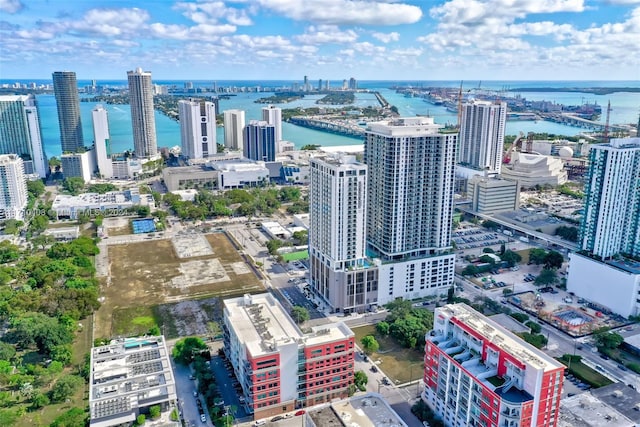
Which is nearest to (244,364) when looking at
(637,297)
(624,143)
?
(637,297)

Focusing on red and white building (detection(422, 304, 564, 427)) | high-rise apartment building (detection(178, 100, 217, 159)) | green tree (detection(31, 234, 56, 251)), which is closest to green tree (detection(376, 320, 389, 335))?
red and white building (detection(422, 304, 564, 427))

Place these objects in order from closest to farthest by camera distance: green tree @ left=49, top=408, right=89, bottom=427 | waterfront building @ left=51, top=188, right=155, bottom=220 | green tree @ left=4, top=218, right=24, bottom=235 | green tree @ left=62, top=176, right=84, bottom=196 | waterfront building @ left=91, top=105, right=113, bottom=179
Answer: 1. green tree @ left=49, top=408, right=89, bottom=427
2. green tree @ left=4, top=218, right=24, bottom=235
3. waterfront building @ left=51, top=188, right=155, bottom=220
4. green tree @ left=62, top=176, right=84, bottom=196
5. waterfront building @ left=91, top=105, right=113, bottom=179

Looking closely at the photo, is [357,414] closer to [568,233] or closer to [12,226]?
[568,233]

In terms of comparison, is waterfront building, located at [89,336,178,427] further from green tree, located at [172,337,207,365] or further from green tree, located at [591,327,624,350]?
green tree, located at [591,327,624,350]

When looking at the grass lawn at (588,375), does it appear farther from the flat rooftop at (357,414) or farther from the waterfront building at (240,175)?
the waterfront building at (240,175)

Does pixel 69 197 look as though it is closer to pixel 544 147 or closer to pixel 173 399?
pixel 173 399

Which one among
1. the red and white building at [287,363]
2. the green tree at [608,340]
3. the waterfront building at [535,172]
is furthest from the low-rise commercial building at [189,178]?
the green tree at [608,340]
